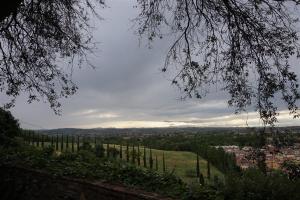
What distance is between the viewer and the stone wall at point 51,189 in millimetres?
9091

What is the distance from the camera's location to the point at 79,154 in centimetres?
1341

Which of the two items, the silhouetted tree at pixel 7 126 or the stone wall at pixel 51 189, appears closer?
the stone wall at pixel 51 189

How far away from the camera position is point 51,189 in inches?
430

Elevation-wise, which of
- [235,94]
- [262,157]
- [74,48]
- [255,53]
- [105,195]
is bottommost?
[105,195]

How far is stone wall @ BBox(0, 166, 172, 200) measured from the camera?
9.09 meters

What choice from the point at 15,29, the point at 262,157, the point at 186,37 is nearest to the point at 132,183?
the point at 262,157

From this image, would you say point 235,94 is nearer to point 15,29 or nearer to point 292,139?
point 292,139

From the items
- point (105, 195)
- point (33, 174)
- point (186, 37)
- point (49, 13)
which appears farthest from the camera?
point (49, 13)

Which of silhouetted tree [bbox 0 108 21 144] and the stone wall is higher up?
silhouetted tree [bbox 0 108 21 144]

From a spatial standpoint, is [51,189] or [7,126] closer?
[51,189]

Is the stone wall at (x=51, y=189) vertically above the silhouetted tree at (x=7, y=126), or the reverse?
the silhouetted tree at (x=7, y=126)

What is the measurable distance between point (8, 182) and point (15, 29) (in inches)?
178

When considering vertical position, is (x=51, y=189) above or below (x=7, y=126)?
below

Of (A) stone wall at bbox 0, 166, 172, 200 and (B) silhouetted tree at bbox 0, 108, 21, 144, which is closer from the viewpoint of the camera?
(A) stone wall at bbox 0, 166, 172, 200
